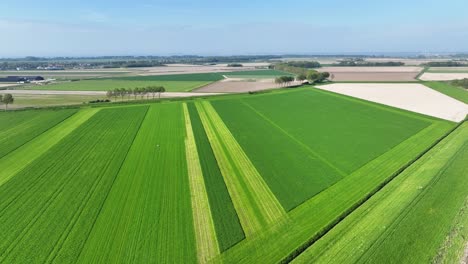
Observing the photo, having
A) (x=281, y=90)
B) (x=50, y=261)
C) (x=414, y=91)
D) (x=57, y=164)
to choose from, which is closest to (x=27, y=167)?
(x=57, y=164)

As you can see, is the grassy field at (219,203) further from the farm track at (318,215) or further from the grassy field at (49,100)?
the grassy field at (49,100)

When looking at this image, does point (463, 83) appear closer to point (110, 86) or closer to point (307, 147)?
point (307, 147)

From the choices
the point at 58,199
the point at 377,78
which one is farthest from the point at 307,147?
the point at 377,78

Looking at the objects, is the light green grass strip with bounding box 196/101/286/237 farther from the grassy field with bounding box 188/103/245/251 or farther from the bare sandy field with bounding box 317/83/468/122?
the bare sandy field with bounding box 317/83/468/122

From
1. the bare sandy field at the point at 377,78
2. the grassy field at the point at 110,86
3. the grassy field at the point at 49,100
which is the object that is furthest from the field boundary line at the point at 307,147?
the bare sandy field at the point at 377,78

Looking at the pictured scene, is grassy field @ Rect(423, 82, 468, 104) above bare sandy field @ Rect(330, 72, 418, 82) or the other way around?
above

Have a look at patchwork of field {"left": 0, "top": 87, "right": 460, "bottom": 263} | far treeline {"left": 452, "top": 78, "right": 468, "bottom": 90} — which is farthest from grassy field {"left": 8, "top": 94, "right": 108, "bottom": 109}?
far treeline {"left": 452, "top": 78, "right": 468, "bottom": 90}

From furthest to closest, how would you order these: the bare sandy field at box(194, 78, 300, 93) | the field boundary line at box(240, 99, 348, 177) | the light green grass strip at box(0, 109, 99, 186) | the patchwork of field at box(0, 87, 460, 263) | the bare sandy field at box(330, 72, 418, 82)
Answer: the bare sandy field at box(330, 72, 418, 82) → the bare sandy field at box(194, 78, 300, 93) → the light green grass strip at box(0, 109, 99, 186) → the field boundary line at box(240, 99, 348, 177) → the patchwork of field at box(0, 87, 460, 263)
